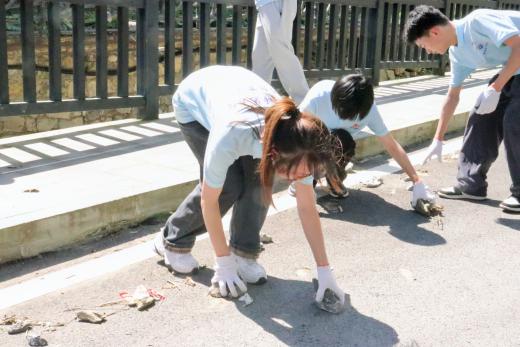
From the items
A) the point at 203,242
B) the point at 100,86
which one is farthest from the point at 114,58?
the point at 203,242

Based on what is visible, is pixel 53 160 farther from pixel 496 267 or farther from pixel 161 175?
pixel 496 267

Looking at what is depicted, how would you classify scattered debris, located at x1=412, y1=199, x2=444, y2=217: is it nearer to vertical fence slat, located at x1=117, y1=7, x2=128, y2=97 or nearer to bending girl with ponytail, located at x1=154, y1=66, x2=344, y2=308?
bending girl with ponytail, located at x1=154, y1=66, x2=344, y2=308

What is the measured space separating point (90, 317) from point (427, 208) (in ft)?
7.41

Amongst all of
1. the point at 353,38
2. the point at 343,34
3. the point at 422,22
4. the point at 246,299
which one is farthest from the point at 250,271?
the point at 353,38

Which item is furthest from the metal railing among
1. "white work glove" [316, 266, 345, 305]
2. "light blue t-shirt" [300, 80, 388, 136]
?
"white work glove" [316, 266, 345, 305]

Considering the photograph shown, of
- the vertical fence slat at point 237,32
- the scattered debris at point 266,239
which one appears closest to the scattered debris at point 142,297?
the scattered debris at point 266,239

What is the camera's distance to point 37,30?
789cm

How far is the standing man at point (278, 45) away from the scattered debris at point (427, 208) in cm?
212

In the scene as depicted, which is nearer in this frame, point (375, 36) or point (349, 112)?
point (349, 112)

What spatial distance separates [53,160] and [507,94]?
3023 millimetres

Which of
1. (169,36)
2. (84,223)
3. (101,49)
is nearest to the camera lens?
(84,223)

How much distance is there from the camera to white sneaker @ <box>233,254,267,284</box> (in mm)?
3191

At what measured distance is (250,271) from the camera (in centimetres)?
319

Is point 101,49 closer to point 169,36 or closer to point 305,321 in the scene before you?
point 169,36
